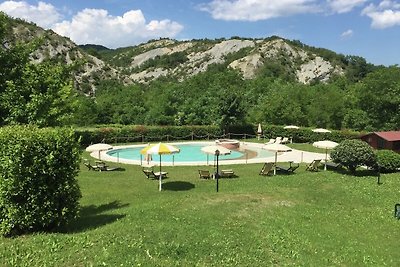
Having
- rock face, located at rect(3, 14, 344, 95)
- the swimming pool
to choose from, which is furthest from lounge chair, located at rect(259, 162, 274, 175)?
rock face, located at rect(3, 14, 344, 95)

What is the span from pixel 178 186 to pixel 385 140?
59.0 feet

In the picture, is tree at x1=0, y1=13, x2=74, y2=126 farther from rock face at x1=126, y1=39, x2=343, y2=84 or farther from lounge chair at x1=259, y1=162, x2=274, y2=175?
rock face at x1=126, y1=39, x2=343, y2=84

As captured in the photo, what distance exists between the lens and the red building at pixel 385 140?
2842 centimetres

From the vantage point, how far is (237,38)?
553ft

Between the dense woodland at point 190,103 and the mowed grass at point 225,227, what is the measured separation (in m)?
4.68

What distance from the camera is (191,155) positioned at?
33.7m

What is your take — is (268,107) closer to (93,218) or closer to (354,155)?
(354,155)

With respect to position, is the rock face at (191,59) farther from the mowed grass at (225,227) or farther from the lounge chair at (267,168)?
the mowed grass at (225,227)

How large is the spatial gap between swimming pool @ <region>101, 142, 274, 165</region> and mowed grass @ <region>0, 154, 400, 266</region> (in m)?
8.18

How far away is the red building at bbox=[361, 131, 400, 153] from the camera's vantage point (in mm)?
28422

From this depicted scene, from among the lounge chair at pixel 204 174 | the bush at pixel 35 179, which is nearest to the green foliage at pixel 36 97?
the bush at pixel 35 179

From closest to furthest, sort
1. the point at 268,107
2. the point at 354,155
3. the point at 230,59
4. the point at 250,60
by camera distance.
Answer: the point at 354,155 < the point at 268,107 < the point at 250,60 < the point at 230,59

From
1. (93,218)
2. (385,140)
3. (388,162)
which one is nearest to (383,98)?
(385,140)

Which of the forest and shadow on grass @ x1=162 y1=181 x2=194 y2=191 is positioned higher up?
the forest
